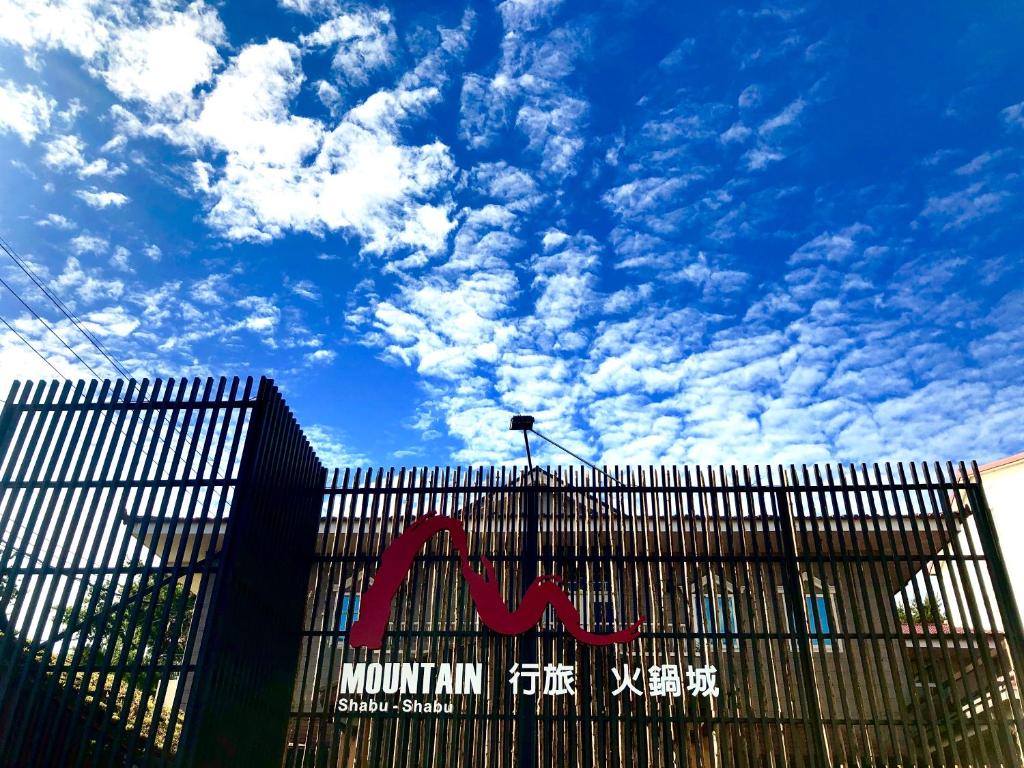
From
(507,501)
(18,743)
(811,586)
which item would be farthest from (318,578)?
(811,586)

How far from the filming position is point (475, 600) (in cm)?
770

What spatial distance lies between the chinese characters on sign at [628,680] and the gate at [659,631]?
0.06 feet

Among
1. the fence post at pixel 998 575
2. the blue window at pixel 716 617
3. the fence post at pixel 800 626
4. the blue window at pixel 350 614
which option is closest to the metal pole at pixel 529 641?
the blue window at pixel 716 617

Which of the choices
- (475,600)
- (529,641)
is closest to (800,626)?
(529,641)

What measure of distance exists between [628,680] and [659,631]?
60 cm

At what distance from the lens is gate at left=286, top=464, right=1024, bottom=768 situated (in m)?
7.20

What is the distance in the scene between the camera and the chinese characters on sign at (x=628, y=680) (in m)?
7.34

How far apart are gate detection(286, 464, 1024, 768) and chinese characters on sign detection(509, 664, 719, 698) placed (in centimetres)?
2

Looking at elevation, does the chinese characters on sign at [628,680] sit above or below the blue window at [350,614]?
below

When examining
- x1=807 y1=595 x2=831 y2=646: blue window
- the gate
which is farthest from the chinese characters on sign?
x1=807 y1=595 x2=831 y2=646: blue window

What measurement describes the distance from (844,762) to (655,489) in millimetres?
3177

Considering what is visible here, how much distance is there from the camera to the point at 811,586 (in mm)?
7559

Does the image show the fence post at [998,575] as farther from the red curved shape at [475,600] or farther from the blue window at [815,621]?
the red curved shape at [475,600]

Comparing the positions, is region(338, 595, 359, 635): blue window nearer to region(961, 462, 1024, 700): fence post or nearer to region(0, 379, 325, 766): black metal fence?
region(0, 379, 325, 766): black metal fence
